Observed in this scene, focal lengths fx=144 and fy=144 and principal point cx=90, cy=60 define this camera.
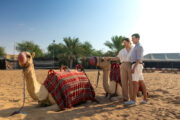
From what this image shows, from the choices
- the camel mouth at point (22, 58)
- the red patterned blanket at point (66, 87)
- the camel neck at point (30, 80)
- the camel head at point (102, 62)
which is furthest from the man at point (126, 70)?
the camel mouth at point (22, 58)

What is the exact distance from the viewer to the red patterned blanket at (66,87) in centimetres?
297

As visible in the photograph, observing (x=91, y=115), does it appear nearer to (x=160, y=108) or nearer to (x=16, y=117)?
(x=16, y=117)

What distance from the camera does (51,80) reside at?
3.07 metres

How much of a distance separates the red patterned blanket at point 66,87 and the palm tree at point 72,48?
23.4 metres

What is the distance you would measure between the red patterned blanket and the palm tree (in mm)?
23418

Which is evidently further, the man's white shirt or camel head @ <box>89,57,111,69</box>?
camel head @ <box>89,57,111,69</box>

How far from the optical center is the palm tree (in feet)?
88.1

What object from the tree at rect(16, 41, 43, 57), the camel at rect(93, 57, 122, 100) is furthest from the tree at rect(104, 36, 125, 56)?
the camel at rect(93, 57, 122, 100)

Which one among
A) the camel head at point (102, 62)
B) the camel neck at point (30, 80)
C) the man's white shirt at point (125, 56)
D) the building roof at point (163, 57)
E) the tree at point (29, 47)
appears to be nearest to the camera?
the camel neck at point (30, 80)

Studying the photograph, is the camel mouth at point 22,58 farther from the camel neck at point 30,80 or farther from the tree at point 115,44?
the tree at point 115,44

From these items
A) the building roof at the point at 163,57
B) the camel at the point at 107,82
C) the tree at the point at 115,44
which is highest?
the tree at the point at 115,44

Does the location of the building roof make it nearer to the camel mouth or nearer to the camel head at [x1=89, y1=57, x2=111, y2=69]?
the camel head at [x1=89, y1=57, x2=111, y2=69]

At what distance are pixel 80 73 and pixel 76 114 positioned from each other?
115cm

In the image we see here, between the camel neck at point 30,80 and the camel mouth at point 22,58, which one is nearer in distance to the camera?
the camel mouth at point 22,58
